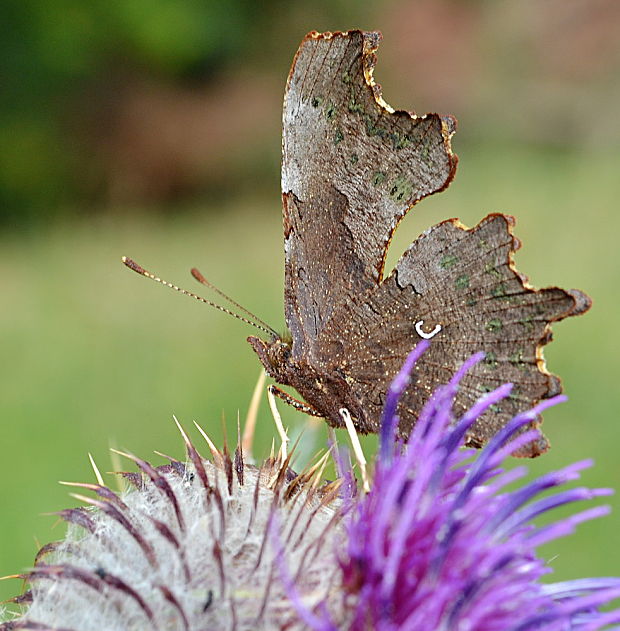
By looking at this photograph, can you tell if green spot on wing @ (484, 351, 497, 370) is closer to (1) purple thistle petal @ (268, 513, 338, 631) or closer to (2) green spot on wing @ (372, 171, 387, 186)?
(2) green spot on wing @ (372, 171, 387, 186)

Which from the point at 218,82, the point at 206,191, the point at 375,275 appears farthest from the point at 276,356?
the point at 218,82

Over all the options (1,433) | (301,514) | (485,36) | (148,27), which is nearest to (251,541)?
(301,514)

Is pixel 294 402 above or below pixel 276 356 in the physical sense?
below

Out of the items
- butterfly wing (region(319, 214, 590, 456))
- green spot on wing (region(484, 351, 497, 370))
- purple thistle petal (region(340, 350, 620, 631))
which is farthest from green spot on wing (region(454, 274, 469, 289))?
purple thistle petal (region(340, 350, 620, 631))

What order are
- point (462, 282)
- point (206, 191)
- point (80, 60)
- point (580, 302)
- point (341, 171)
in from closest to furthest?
point (580, 302), point (462, 282), point (341, 171), point (80, 60), point (206, 191)

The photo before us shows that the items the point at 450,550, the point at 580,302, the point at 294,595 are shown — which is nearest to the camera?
the point at 294,595

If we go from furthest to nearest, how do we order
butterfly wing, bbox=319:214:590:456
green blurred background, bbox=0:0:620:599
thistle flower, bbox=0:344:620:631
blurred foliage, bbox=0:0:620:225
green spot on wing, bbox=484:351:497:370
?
blurred foliage, bbox=0:0:620:225 → green blurred background, bbox=0:0:620:599 → green spot on wing, bbox=484:351:497:370 → butterfly wing, bbox=319:214:590:456 → thistle flower, bbox=0:344:620:631

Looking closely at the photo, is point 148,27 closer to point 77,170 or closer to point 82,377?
point 77,170

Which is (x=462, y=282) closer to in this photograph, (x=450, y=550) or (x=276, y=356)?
(x=276, y=356)

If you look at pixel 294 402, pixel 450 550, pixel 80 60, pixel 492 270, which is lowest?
pixel 450 550
